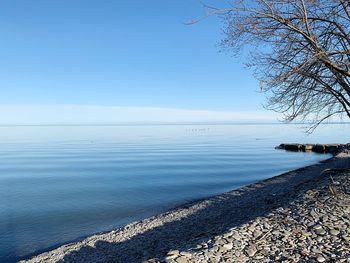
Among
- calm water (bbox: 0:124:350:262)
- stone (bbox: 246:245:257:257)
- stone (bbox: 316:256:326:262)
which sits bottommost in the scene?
calm water (bbox: 0:124:350:262)

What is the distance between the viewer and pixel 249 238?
9195 millimetres

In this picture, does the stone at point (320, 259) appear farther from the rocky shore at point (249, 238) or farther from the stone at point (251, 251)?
the stone at point (251, 251)

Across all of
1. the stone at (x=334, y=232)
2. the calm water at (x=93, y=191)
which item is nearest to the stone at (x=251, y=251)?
the stone at (x=334, y=232)

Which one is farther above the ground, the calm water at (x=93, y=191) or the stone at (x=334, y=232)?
the stone at (x=334, y=232)

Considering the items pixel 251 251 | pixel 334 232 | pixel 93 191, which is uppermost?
pixel 334 232

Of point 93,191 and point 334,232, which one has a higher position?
point 334,232

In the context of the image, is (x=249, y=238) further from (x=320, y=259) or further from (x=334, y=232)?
(x=334, y=232)

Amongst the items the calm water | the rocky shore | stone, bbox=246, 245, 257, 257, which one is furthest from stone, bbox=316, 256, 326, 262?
the calm water

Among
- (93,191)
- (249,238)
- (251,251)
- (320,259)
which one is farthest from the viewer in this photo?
(93,191)

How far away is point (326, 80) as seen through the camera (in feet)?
54.8

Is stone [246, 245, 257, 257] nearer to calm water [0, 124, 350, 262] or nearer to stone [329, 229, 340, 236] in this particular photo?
stone [329, 229, 340, 236]

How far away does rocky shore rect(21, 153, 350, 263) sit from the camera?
816 cm

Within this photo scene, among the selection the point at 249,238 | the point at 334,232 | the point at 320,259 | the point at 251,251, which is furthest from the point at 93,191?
the point at 320,259

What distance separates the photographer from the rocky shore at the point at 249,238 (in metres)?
8.16
